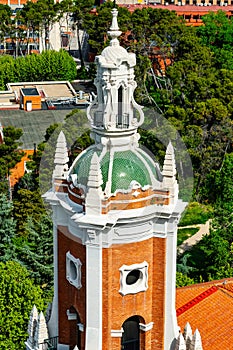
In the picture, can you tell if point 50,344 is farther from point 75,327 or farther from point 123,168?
point 123,168

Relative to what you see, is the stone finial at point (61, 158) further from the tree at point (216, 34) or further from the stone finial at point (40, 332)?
the tree at point (216, 34)

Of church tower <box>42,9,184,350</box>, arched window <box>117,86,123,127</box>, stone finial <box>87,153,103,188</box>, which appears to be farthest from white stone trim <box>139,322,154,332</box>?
arched window <box>117,86,123,127</box>

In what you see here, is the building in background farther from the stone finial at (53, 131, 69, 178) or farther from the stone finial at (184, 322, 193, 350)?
the stone finial at (184, 322, 193, 350)

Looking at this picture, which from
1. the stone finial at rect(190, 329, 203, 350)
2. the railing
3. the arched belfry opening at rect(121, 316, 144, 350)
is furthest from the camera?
the railing

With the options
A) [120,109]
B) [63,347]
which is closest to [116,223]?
[120,109]

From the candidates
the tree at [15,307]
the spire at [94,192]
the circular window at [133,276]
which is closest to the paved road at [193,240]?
the tree at [15,307]

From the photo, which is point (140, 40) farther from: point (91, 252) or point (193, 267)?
point (91, 252)
